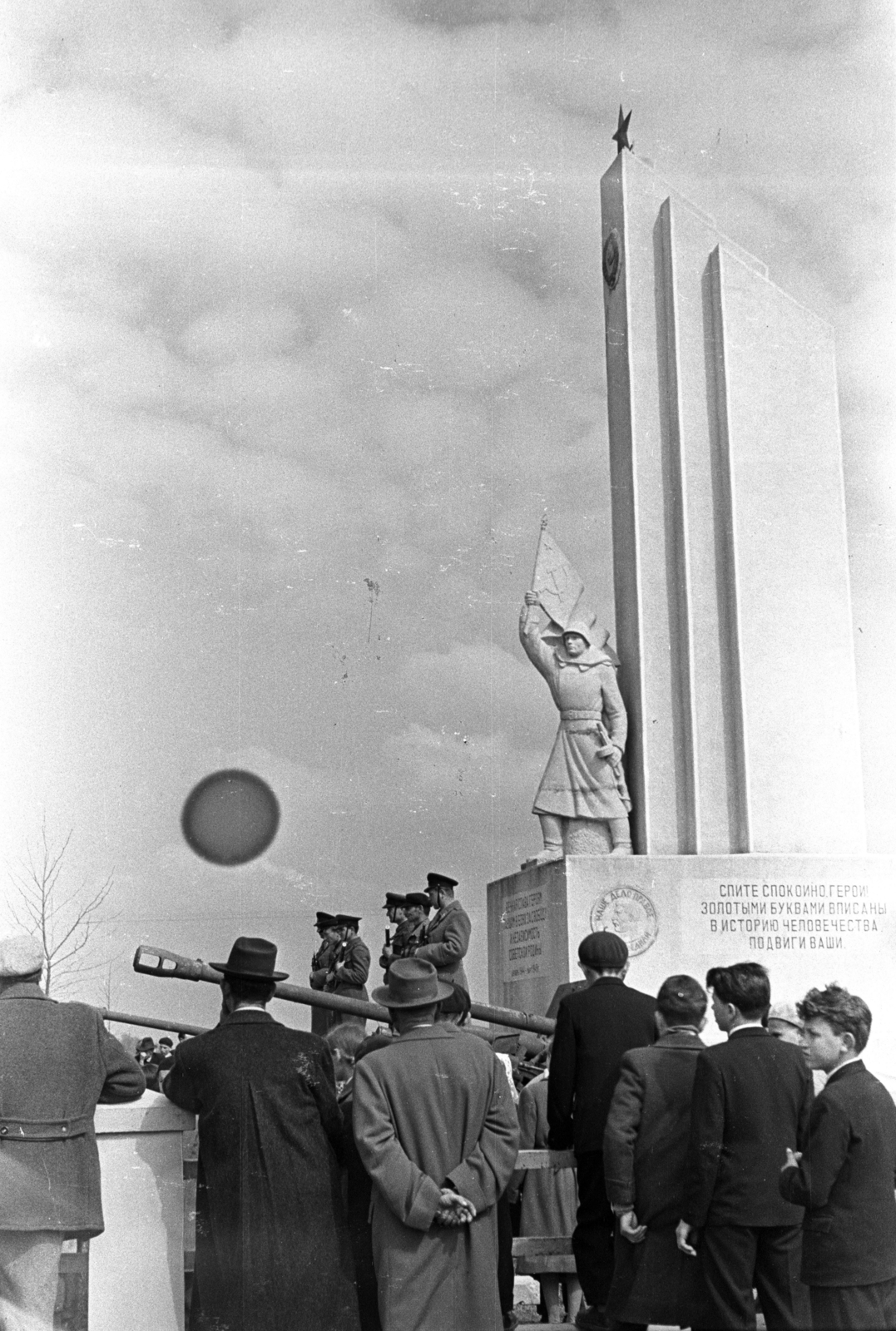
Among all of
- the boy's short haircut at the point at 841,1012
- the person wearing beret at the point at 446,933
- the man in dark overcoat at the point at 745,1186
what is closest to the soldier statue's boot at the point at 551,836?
the person wearing beret at the point at 446,933

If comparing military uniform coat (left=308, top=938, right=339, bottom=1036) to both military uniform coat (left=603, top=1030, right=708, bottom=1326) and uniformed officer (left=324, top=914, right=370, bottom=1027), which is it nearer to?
uniformed officer (left=324, top=914, right=370, bottom=1027)

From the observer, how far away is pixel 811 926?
12695 millimetres

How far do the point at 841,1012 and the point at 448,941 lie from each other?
5.17 m

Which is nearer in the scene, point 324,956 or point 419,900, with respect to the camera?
point 419,900

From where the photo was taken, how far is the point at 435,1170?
490cm

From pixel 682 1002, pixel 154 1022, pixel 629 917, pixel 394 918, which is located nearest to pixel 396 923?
pixel 394 918

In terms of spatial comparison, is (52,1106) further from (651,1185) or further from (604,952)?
(604,952)

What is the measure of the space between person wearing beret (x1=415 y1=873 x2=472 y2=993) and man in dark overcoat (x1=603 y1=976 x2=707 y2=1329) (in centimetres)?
386

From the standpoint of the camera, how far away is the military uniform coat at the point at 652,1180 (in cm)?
519

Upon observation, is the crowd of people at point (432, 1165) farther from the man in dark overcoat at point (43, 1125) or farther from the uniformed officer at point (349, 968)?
the uniformed officer at point (349, 968)

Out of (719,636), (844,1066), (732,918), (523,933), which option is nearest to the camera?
(844,1066)

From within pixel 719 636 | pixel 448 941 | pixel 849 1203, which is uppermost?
pixel 719 636

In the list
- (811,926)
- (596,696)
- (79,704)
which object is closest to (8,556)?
(79,704)

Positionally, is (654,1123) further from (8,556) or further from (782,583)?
(782,583)
